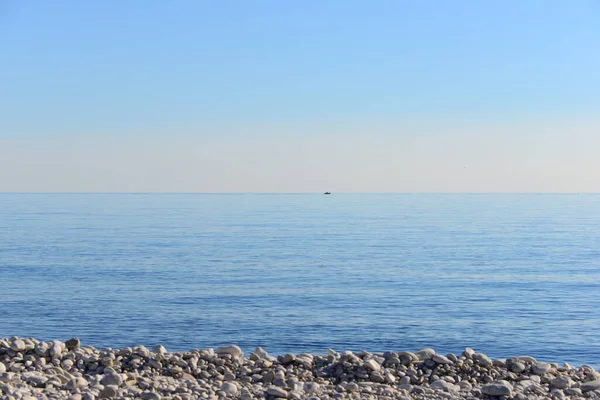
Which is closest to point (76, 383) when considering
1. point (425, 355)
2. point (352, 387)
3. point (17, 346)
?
point (17, 346)

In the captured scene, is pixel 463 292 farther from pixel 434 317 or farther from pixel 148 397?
pixel 148 397

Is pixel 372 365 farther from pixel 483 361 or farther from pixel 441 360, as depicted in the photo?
pixel 483 361

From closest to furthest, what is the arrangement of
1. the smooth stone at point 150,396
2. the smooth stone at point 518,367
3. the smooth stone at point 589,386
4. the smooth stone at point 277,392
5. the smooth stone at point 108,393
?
the smooth stone at point 150,396, the smooth stone at point 108,393, the smooth stone at point 277,392, the smooth stone at point 589,386, the smooth stone at point 518,367

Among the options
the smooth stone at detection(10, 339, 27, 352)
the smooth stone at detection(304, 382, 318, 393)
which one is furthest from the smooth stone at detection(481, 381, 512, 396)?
the smooth stone at detection(10, 339, 27, 352)

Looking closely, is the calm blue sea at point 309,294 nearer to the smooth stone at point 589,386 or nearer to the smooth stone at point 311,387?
the smooth stone at point 589,386

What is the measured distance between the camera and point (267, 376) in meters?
11.9

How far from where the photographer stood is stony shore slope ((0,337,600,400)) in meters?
10.7

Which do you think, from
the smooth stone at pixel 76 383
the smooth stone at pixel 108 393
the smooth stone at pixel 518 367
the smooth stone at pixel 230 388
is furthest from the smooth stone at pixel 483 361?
the smooth stone at pixel 76 383

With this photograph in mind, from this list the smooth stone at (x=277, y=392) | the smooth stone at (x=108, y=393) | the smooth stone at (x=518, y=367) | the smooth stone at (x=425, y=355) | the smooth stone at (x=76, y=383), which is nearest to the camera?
the smooth stone at (x=108, y=393)

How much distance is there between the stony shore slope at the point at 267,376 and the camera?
420 inches

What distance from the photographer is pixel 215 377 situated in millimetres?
12094

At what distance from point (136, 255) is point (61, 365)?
30145 millimetres

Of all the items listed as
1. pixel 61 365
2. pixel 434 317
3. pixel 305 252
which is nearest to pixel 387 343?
pixel 434 317

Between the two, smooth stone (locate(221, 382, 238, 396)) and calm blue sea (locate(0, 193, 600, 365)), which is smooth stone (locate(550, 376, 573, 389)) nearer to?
smooth stone (locate(221, 382, 238, 396))
